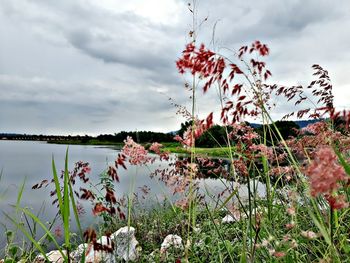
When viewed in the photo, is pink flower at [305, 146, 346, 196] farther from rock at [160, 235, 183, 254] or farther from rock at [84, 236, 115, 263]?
rock at [160, 235, 183, 254]

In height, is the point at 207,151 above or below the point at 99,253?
above

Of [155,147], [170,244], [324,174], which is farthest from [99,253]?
[324,174]

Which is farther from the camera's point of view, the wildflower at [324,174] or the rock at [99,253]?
the rock at [99,253]

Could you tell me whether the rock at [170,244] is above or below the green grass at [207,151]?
below

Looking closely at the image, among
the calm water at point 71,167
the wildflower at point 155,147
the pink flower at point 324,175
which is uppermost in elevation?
the wildflower at point 155,147

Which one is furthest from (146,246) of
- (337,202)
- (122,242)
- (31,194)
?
(31,194)

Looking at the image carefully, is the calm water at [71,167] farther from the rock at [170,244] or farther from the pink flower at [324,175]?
the pink flower at [324,175]

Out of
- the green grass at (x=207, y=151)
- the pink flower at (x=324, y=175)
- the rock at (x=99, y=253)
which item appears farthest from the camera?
the green grass at (x=207, y=151)

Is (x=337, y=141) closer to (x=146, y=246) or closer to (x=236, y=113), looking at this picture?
(x=236, y=113)

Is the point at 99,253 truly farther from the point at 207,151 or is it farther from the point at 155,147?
the point at 207,151

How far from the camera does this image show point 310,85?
4.25 m

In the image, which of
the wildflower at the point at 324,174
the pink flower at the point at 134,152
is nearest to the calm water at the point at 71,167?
the pink flower at the point at 134,152

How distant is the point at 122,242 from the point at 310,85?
2909mm

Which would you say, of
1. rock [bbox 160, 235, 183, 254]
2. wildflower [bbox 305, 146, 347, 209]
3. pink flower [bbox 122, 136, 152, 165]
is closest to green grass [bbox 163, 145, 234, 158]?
pink flower [bbox 122, 136, 152, 165]
